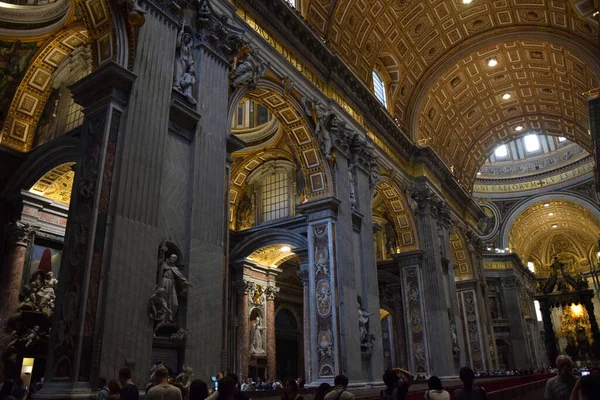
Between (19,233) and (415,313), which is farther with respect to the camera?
(415,313)

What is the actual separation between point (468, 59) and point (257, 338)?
46.1 feet

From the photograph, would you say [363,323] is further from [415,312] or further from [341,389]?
[341,389]

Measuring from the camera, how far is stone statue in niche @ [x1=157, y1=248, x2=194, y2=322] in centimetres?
684

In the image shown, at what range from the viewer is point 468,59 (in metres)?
20.4

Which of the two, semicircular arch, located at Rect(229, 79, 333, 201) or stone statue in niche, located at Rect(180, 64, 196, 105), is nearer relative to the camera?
stone statue in niche, located at Rect(180, 64, 196, 105)

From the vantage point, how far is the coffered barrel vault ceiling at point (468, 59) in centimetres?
1612

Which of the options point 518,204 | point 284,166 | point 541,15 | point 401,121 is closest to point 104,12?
point 284,166

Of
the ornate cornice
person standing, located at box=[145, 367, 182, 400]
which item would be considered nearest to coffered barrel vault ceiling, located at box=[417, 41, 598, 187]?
the ornate cornice

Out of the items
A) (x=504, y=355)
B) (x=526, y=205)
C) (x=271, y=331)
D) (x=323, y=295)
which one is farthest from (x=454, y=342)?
(x=526, y=205)

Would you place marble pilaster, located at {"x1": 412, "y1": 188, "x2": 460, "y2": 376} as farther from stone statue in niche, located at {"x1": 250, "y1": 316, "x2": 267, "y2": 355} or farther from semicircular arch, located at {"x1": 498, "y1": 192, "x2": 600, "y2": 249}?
semicircular arch, located at {"x1": 498, "y1": 192, "x2": 600, "y2": 249}

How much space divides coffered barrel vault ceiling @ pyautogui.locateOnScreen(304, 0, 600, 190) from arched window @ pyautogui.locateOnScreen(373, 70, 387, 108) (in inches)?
19.2

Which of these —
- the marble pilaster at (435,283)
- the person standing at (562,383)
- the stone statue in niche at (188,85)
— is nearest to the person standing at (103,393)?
the person standing at (562,383)

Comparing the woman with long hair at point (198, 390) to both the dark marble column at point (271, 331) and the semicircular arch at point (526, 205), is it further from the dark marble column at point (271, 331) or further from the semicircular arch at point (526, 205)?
the semicircular arch at point (526, 205)

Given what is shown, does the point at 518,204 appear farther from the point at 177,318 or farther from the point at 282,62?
the point at 177,318
